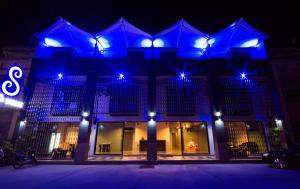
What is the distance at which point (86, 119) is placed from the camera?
12.7 meters

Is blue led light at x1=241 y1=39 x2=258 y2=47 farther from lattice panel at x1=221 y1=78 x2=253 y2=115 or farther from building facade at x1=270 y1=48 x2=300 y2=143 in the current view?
lattice panel at x1=221 y1=78 x2=253 y2=115

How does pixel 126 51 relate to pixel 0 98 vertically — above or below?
above

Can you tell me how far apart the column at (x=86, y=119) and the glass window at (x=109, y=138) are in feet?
8.55

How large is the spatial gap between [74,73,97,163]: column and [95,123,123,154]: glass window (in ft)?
8.55

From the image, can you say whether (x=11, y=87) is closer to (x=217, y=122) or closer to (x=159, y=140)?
(x=159, y=140)

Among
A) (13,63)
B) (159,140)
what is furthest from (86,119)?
(159,140)

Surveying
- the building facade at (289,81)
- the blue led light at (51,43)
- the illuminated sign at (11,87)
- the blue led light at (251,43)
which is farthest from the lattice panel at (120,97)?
the building facade at (289,81)

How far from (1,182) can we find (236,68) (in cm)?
1685

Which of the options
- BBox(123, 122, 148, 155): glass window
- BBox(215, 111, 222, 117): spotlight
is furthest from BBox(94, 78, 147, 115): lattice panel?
BBox(215, 111, 222, 117): spotlight

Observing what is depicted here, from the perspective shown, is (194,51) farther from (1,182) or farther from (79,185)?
(1,182)

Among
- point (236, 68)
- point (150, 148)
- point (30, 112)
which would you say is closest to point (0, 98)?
point (30, 112)

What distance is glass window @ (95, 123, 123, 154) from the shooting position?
590 inches

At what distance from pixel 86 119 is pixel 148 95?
5.31 m

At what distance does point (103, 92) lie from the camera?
47.4 feet
